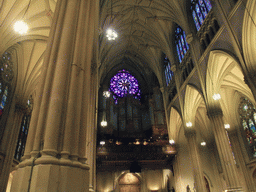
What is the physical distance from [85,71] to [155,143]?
47.0ft

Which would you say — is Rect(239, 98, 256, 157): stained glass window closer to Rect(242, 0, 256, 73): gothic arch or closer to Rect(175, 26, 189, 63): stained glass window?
Rect(175, 26, 189, 63): stained glass window

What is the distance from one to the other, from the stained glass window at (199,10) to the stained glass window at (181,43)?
2003mm

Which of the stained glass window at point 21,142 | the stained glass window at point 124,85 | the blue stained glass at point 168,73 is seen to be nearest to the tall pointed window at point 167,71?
the blue stained glass at point 168,73

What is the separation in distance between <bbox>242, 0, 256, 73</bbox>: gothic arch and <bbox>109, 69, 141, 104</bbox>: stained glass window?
47.6 feet

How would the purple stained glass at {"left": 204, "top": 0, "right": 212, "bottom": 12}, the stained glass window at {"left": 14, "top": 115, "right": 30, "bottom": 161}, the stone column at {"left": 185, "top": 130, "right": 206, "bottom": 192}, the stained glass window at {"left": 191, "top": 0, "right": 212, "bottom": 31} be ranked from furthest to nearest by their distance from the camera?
the stained glass window at {"left": 14, "top": 115, "right": 30, "bottom": 161}
the stained glass window at {"left": 191, "top": 0, "right": 212, "bottom": 31}
the stone column at {"left": 185, "top": 130, "right": 206, "bottom": 192}
the purple stained glass at {"left": 204, "top": 0, "right": 212, "bottom": 12}

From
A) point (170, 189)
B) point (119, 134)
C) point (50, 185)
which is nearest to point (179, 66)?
point (119, 134)

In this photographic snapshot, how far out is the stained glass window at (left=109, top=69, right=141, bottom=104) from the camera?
73.4ft

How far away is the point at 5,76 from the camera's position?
13.7 metres

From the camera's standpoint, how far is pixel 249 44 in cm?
873

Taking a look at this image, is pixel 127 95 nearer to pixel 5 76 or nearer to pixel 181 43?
pixel 181 43

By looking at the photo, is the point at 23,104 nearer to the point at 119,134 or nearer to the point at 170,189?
the point at 119,134

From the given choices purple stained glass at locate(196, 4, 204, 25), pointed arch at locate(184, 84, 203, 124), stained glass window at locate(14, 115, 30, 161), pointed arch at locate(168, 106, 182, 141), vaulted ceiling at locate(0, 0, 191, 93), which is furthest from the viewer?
pointed arch at locate(168, 106, 182, 141)

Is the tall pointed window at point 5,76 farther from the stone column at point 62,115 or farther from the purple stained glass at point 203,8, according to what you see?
the purple stained glass at point 203,8

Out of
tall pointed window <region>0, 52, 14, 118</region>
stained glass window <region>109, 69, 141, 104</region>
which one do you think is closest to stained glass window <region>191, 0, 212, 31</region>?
stained glass window <region>109, 69, 141, 104</region>
